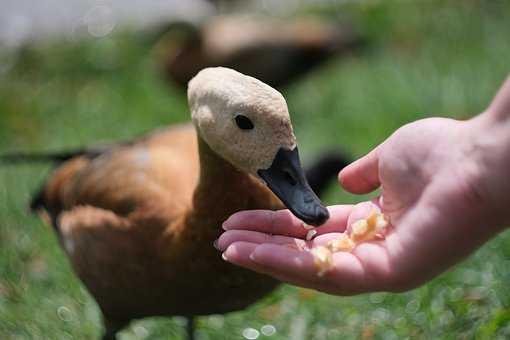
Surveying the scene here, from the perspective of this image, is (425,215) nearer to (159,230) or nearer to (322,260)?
(322,260)

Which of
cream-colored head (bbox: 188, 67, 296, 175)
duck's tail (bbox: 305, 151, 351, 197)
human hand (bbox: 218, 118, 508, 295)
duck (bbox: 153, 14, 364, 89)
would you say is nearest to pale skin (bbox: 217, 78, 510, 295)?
human hand (bbox: 218, 118, 508, 295)

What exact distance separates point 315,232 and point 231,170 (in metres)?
0.39

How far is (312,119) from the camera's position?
5.63 metres

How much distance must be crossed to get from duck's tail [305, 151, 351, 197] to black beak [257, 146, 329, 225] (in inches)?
86.6

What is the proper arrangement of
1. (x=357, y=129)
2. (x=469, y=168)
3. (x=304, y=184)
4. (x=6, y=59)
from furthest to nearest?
(x=6, y=59) < (x=357, y=129) < (x=304, y=184) < (x=469, y=168)

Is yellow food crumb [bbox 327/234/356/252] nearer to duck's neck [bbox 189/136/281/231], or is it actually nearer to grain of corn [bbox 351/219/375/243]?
grain of corn [bbox 351/219/375/243]

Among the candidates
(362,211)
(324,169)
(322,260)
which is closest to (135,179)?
(362,211)

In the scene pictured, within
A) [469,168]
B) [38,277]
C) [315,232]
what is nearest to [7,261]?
[38,277]

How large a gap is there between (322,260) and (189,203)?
2.86 feet

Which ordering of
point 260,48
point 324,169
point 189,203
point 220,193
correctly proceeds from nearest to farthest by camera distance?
point 220,193 → point 189,203 → point 324,169 → point 260,48

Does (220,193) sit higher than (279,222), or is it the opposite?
(279,222)

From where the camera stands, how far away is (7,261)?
3.70m

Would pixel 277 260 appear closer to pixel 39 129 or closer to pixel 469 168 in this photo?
pixel 469 168

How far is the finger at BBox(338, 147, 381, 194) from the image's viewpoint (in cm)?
222
